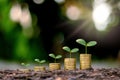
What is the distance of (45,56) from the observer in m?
3.76

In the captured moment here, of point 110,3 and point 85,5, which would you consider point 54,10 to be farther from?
point 110,3

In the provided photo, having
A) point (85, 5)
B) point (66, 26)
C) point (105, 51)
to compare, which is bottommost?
point (105, 51)

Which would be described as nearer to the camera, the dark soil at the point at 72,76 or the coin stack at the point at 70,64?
the dark soil at the point at 72,76

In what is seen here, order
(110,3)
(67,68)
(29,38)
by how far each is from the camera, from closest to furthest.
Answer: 1. (67,68)
2. (29,38)
3. (110,3)

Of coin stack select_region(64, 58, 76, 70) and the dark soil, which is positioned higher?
coin stack select_region(64, 58, 76, 70)

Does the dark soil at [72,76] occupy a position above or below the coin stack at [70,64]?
below

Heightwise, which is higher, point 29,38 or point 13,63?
point 29,38

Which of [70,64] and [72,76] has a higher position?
[70,64]

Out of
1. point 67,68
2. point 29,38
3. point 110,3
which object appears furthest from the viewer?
point 110,3

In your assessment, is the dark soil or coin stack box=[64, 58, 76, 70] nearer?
the dark soil

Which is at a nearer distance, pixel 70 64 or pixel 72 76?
pixel 72 76

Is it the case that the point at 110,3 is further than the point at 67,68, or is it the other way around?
the point at 110,3

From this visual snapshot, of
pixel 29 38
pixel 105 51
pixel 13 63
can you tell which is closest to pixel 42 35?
pixel 29 38

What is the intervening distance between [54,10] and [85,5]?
0.38 m
